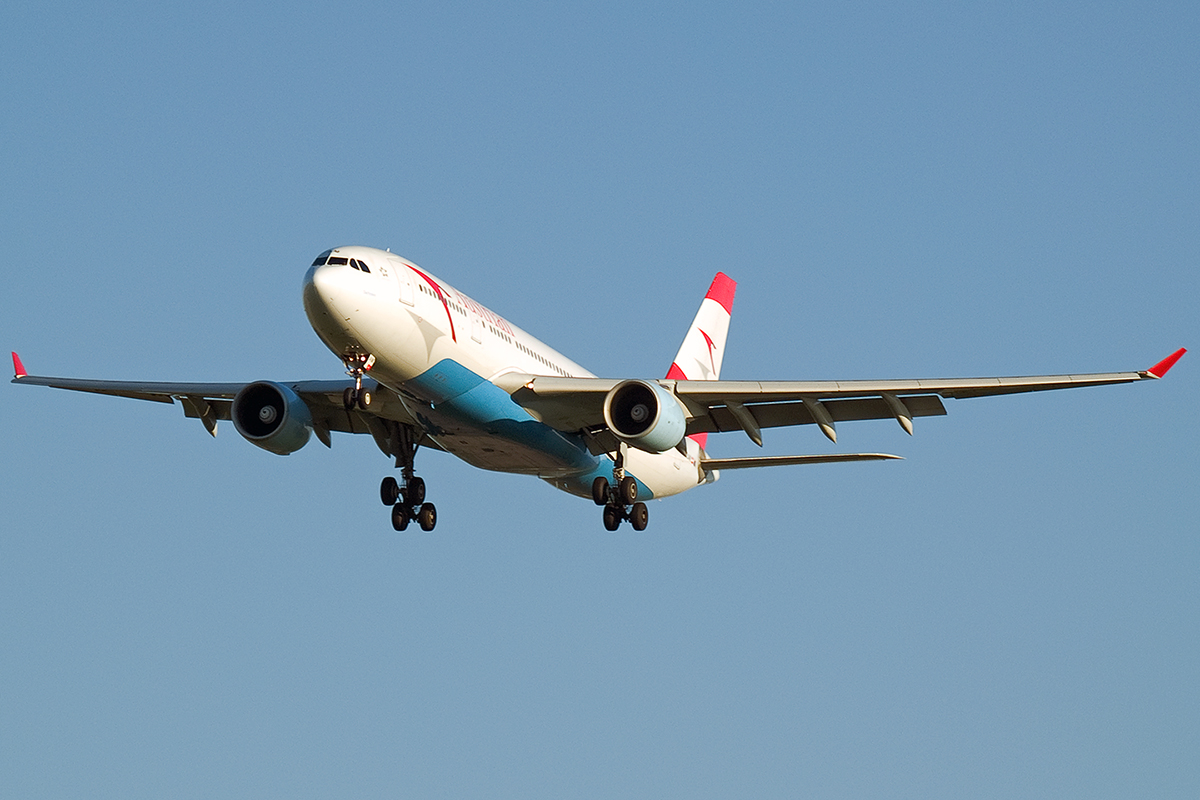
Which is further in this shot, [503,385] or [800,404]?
[800,404]

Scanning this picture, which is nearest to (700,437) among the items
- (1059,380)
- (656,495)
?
(656,495)

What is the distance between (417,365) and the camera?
28234 mm

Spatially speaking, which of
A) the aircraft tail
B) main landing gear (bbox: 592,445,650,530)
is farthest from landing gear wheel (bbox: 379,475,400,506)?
the aircraft tail

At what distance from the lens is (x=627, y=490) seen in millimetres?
33781

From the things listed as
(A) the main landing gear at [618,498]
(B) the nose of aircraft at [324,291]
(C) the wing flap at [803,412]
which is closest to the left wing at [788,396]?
(C) the wing flap at [803,412]

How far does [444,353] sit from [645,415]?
→ 4541mm

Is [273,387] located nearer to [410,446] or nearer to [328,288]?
[410,446]

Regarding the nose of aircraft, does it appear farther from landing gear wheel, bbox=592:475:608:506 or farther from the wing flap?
the wing flap

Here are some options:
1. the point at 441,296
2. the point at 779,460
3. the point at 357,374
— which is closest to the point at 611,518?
the point at 779,460

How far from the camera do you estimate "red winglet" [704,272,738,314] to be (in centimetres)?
4634

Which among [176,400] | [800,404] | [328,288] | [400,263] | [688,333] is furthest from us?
[688,333]

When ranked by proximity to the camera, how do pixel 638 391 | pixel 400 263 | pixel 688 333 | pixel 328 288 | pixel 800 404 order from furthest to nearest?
pixel 688 333
pixel 800 404
pixel 638 391
pixel 400 263
pixel 328 288

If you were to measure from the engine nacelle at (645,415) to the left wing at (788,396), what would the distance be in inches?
15.2

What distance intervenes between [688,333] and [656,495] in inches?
309
